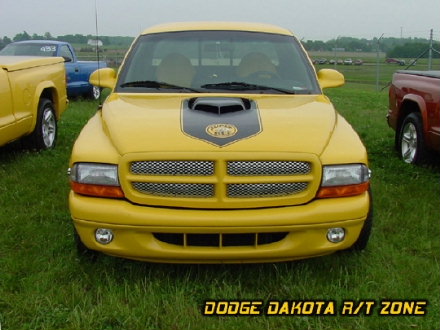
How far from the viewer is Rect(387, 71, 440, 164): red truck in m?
5.45

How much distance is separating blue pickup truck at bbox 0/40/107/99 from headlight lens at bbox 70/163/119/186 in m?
8.70

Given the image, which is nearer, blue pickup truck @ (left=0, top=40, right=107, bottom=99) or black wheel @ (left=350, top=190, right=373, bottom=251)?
black wheel @ (left=350, top=190, right=373, bottom=251)

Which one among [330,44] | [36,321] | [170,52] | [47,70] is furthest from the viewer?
[330,44]

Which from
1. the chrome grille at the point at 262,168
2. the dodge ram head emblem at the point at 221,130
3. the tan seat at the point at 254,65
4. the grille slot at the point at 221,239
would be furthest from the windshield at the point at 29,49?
the chrome grille at the point at 262,168

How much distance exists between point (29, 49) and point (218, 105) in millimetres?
9760

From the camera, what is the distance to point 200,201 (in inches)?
117

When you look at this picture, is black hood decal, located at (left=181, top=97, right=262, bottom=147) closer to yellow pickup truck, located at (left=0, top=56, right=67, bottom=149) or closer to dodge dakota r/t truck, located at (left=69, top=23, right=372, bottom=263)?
dodge dakota r/t truck, located at (left=69, top=23, right=372, bottom=263)

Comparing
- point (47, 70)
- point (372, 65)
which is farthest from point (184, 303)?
point (372, 65)

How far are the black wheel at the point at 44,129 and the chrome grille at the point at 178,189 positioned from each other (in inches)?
155

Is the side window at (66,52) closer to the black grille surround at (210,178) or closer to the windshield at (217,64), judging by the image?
the windshield at (217,64)

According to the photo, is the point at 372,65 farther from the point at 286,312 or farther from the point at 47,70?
the point at 286,312

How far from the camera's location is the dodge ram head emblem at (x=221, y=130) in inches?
122

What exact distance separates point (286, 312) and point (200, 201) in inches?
31.0

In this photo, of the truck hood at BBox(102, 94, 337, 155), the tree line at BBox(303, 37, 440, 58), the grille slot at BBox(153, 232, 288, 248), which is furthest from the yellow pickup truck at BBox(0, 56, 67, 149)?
the tree line at BBox(303, 37, 440, 58)
